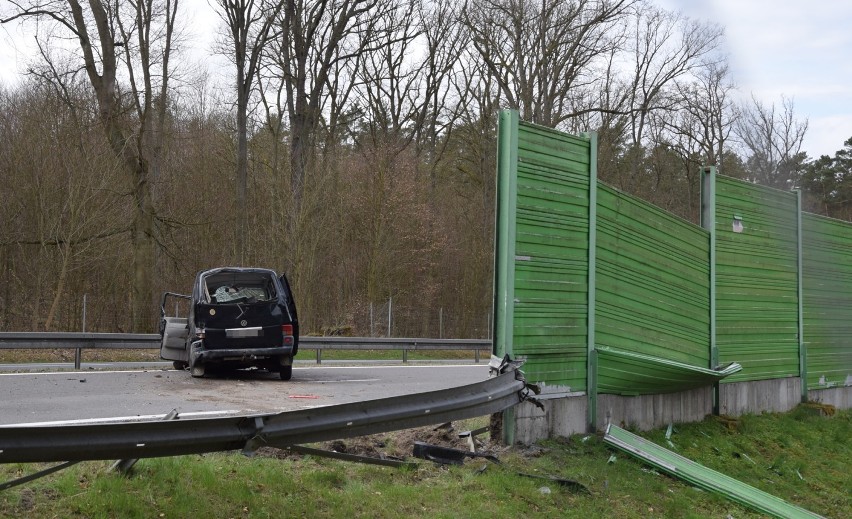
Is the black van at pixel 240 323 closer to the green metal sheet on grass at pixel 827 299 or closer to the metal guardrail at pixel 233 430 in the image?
the metal guardrail at pixel 233 430

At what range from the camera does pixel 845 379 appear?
16531 millimetres

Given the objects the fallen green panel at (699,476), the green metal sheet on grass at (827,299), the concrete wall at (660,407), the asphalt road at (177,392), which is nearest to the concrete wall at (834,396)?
the concrete wall at (660,407)

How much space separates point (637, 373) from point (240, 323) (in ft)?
21.9

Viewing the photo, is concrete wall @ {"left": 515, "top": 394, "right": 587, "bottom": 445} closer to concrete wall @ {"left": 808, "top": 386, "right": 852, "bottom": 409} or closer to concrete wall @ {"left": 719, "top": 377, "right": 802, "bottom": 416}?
concrete wall @ {"left": 719, "top": 377, "right": 802, "bottom": 416}

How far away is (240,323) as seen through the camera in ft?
45.6

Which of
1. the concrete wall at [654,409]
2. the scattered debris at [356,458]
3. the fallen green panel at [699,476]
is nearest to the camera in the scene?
the scattered debris at [356,458]

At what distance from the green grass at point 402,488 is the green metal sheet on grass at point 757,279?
305 cm

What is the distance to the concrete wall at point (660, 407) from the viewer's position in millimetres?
8719

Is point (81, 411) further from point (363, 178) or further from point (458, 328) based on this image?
point (363, 178)

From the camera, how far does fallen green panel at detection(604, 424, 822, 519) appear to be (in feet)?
27.6

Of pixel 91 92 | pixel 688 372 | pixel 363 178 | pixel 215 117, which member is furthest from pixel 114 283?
pixel 688 372

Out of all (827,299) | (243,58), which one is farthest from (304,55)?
(827,299)

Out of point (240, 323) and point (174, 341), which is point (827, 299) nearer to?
point (240, 323)

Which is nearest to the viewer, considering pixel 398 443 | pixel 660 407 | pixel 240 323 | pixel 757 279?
pixel 398 443
